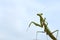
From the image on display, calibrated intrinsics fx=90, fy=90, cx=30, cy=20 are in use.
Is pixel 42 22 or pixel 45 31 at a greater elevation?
pixel 42 22

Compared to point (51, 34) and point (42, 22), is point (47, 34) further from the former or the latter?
point (42, 22)

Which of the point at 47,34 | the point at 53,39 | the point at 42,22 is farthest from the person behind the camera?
the point at 42,22

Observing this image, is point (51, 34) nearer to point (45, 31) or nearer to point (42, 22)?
point (45, 31)

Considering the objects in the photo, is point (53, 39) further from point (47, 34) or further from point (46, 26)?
point (46, 26)

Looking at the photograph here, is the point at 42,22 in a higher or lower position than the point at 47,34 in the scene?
higher

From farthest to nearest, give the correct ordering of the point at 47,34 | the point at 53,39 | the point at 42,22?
the point at 42,22, the point at 47,34, the point at 53,39

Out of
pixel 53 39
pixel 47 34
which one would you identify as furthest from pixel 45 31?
pixel 53 39

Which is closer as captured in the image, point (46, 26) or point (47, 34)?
point (47, 34)

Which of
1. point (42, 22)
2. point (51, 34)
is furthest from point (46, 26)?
point (51, 34)
